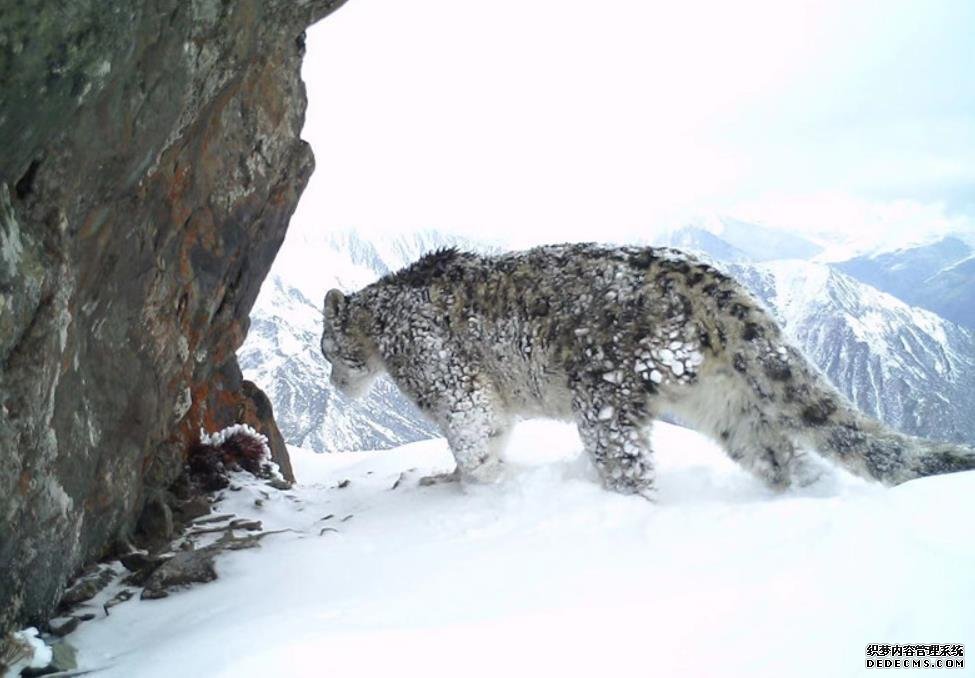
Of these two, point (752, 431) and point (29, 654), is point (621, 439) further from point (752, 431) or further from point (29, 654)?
point (29, 654)

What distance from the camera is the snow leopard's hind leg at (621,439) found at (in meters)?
7.21

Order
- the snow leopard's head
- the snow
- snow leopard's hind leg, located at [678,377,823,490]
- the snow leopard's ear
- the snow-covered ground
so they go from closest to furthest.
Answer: the snow-covered ground < the snow < snow leopard's hind leg, located at [678,377,823,490] < the snow leopard's head < the snow leopard's ear

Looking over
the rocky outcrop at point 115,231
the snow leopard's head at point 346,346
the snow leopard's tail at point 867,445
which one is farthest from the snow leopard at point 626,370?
the rocky outcrop at point 115,231

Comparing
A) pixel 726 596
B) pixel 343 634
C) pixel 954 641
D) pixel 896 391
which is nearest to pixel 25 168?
pixel 343 634

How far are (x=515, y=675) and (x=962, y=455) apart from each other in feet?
16.7

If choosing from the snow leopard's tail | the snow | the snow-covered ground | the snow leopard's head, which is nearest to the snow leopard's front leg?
the snow-covered ground

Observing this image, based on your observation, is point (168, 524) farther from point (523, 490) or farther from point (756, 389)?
point (756, 389)

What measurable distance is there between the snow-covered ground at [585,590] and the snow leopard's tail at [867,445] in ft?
0.85

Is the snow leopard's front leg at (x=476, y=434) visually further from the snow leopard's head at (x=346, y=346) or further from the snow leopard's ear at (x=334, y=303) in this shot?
the snow leopard's ear at (x=334, y=303)

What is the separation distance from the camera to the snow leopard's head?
10234 mm

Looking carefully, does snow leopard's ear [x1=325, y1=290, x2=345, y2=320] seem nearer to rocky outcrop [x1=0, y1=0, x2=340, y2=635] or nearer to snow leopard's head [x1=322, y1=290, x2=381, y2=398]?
snow leopard's head [x1=322, y1=290, x2=381, y2=398]

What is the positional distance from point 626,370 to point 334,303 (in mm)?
4962

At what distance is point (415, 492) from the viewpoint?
884 centimetres

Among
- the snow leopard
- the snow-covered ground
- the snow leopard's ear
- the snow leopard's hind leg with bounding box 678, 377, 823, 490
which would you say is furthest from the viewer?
the snow leopard's ear
